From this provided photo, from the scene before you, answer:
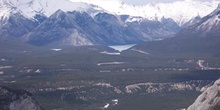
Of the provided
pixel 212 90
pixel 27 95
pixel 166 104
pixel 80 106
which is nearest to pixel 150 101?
pixel 166 104

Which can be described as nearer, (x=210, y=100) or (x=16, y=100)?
(x=210, y=100)

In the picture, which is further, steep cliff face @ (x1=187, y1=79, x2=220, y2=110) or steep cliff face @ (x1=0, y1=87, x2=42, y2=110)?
steep cliff face @ (x1=0, y1=87, x2=42, y2=110)

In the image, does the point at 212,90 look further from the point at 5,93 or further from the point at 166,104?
the point at 166,104

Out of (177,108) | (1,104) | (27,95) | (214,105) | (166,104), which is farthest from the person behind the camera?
Result: (166,104)

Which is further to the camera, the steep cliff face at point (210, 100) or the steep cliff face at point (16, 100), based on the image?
the steep cliff face at point (16, 100)

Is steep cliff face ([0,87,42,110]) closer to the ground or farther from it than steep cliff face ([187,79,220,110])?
closer to the ground

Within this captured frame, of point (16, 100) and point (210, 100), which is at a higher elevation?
point (210, 100)

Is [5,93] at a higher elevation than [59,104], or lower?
higher

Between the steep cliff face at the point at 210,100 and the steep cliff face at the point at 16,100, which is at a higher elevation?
the steep cliff face at the point at 210,100
